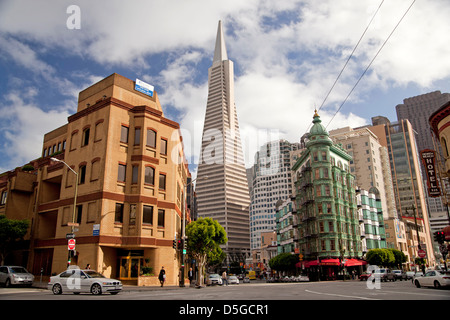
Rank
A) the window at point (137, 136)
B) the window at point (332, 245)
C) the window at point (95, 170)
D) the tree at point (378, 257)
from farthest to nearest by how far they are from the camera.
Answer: the tree at point (378, 257), the window at point (332, 245), the window at point (137, 136), the window at point (95, 170)

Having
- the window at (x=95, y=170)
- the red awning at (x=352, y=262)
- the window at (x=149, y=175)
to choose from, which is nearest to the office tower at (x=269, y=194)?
the red awning at (x=352, y=262)

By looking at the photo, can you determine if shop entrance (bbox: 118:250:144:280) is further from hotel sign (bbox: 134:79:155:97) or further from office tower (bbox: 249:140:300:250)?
office tower (bbox: 249:140:300:250)

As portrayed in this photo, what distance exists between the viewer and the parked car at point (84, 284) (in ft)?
61.1

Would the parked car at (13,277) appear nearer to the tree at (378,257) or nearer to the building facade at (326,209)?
the building facade at (326,209)

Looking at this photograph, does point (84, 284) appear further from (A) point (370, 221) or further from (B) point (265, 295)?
(A) point (370, 221)

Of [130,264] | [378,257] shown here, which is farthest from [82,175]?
[378,257]

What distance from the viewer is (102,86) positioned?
3638cm

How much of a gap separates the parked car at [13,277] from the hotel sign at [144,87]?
20786 millimetres

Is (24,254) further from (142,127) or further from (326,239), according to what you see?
(326,239)

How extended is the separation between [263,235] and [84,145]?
145m

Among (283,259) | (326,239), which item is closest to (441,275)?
(326,239)

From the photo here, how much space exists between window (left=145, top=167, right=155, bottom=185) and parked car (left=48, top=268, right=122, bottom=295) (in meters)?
15.1

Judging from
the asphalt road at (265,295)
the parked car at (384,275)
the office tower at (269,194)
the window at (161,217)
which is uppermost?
the office tower at (269,194)

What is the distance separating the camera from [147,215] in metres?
32.9
